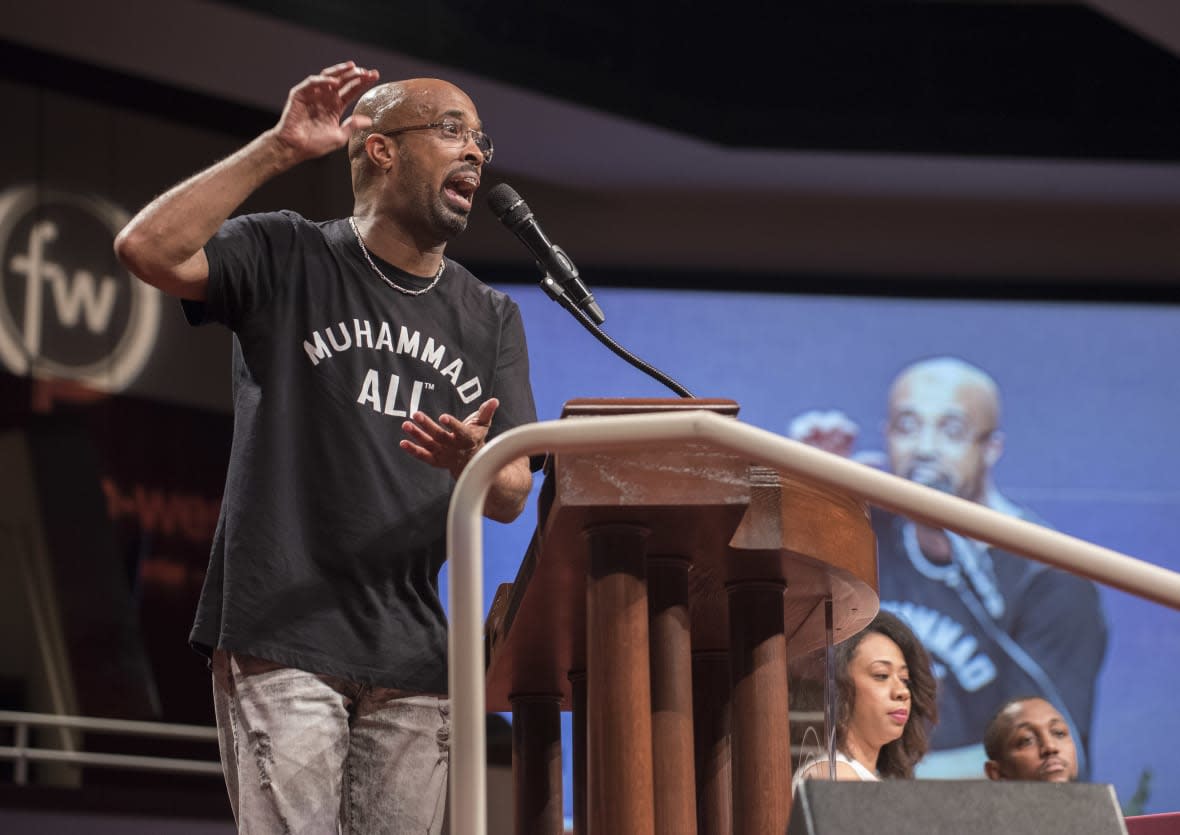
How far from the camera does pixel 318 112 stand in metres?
2.10

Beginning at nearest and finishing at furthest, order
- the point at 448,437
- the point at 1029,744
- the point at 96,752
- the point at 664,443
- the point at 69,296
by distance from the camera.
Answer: the point at 664,443
the point at 448,437
the point at 1029,744
the point at 96,752
the point at 69,296

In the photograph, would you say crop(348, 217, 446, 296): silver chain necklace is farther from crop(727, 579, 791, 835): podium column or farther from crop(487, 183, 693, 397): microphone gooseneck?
crop(727, 579, 791, 835): podium column

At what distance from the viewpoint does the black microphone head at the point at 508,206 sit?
2.23 meters

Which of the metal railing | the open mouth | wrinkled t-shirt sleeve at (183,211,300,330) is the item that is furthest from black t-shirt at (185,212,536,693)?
the metal railing

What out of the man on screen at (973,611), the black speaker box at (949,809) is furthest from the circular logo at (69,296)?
the black speaker box at (949,809)

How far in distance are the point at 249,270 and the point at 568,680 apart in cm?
70

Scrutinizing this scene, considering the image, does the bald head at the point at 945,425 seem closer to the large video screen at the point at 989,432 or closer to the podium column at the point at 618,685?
the large video screen at the point at 989,432

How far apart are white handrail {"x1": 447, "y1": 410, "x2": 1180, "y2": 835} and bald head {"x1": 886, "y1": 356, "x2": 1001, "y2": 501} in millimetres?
4624

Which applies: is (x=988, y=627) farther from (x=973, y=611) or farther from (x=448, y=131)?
(x=448, y=131)

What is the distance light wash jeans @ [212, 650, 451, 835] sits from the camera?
1885 millimetres

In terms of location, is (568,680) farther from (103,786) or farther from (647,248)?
(647,248)

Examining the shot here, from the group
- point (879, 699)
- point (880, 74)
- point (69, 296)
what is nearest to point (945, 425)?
point (880, 74)

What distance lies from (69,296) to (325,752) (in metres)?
3.96

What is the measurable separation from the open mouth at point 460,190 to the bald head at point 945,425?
3.88m
